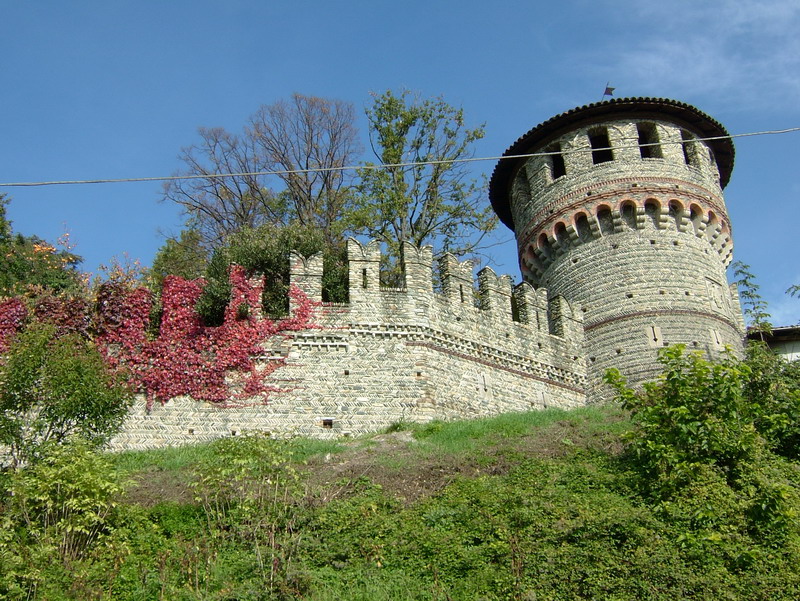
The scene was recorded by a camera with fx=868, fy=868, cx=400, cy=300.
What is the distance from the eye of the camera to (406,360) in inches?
731

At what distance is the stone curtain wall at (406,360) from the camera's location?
17.3 m

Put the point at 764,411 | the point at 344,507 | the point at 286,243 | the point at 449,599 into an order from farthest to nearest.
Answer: the point at 286,243 → the point at 764,411 → the point at 344,507 → the point at 449,599

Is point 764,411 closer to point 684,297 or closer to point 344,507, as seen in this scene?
point 344,507

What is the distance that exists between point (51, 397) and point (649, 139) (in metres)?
16.4

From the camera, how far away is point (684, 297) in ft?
68.9

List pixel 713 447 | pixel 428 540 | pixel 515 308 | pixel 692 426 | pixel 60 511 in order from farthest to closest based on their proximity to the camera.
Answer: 1. pixel 515 308
2. pixel 692 426
3. pixel 713 447
4. pixel 60 511
5. pixel 428 540

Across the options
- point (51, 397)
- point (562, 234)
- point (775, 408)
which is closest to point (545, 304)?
point (562, 234)

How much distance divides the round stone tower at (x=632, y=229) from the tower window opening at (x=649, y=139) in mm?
27

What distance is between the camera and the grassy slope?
31.9 feet

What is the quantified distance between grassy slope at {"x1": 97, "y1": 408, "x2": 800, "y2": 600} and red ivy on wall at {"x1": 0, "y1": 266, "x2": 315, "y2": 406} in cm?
363

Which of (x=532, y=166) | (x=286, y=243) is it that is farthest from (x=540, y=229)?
(x=286, y=243)

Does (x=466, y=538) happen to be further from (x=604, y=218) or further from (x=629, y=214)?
(x=629, y=214)

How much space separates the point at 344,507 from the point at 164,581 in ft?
8.72

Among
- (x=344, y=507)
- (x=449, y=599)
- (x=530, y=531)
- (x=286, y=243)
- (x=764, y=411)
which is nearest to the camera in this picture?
(x=449, y=599)
